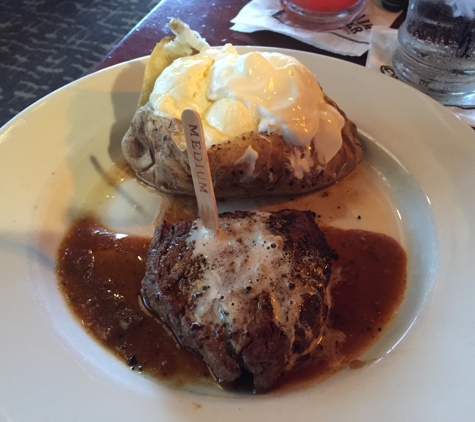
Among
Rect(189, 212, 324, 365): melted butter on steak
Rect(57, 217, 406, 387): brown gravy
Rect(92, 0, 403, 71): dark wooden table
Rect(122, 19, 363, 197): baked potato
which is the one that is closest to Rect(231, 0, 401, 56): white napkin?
Rect(92, 0, 403, 71): dark wooden table

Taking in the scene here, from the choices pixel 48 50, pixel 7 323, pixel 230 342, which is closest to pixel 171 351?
pixel 230 342

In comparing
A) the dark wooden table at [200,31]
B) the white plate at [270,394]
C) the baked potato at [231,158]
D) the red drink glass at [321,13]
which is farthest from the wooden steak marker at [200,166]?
the red drink glass at [321,13]

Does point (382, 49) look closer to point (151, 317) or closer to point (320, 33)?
point (320, 33)

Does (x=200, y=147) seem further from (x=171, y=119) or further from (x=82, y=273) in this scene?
(x=82, y=273)

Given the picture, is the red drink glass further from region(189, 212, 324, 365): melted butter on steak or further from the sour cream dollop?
region(189, 212, 324, 365): melted butter on steak

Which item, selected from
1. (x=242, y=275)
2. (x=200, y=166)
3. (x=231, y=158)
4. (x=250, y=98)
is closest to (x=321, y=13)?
(x=250, y=98)

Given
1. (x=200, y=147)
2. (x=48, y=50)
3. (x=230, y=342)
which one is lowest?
(x=48, y=50)
